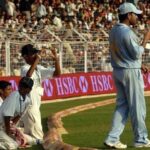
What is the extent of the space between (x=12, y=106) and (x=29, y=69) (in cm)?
90

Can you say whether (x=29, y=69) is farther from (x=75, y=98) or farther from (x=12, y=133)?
(x=75, y=98)

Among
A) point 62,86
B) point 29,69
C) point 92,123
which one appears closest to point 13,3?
point 62,86

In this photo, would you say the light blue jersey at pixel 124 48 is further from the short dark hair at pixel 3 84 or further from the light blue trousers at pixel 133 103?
the short dark hair at pixel 3 84

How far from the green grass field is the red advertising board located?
2.75 metres

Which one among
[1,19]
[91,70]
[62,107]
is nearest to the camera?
[62,107]

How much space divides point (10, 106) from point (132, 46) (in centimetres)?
232

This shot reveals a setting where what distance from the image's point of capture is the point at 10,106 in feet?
41.0

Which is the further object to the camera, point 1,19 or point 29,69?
point 1,19

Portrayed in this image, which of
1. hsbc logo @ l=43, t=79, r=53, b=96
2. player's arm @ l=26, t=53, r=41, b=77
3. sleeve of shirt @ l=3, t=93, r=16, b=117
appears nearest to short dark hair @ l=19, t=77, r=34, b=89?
sleeve of shirt @ l=3, t=93, r=16, b=117

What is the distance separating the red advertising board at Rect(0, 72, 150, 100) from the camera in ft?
89.7

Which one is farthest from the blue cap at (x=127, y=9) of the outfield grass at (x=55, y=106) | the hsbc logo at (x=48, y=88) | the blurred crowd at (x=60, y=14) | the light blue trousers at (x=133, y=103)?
the blurred crowd at (x=60, y=14)

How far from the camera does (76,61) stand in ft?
97.1

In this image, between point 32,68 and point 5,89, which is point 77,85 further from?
point 32,68

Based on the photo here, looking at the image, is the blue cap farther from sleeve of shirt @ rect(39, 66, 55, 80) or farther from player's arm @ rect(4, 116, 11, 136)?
player's arm @ rect(4, 116, 11, 136)
